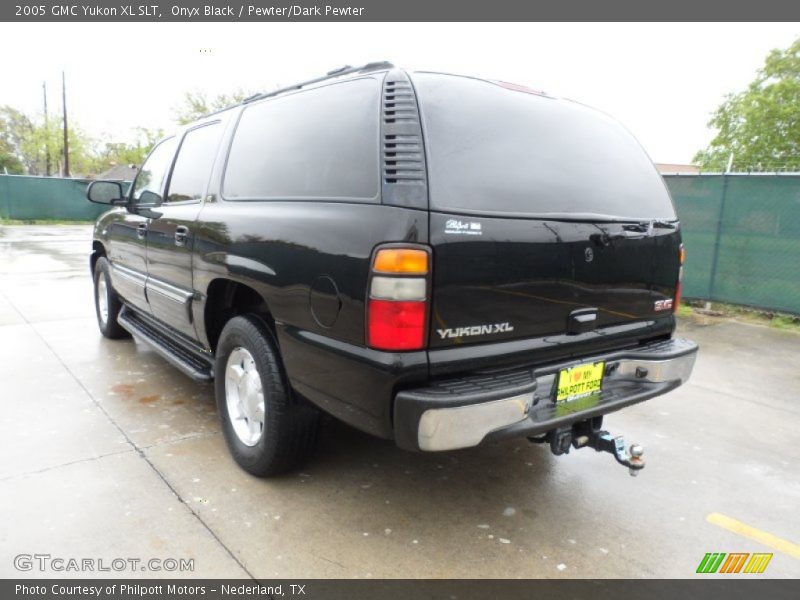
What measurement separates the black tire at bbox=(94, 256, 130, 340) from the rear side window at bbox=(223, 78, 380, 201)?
2810 millimetres

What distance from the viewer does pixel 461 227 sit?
2195 millimetres

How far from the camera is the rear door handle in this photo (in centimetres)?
347

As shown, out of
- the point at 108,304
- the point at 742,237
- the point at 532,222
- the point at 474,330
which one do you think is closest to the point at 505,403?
the point at 474,330

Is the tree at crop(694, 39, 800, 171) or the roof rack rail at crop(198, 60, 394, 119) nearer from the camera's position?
the roof rack rail at crop(198, 60, 394, 119)

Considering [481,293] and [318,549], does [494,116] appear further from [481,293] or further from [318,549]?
[318,549]

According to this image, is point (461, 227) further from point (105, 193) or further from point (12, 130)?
point (12, 130)

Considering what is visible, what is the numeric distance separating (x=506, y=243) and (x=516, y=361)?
511 millimetres

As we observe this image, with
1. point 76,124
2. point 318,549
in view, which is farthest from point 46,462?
point 76,124

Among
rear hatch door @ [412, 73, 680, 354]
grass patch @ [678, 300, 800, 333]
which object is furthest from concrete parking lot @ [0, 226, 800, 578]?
grass patch @ [678, 300, 800, 333]

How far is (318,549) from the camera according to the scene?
244cm

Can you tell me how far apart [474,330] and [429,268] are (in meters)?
0.34

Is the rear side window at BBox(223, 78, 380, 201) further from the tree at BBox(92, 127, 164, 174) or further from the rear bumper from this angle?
the tree at BBox(92, 127, 164, 174)

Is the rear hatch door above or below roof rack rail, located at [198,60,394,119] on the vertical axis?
below

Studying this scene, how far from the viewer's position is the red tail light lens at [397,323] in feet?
6.94
